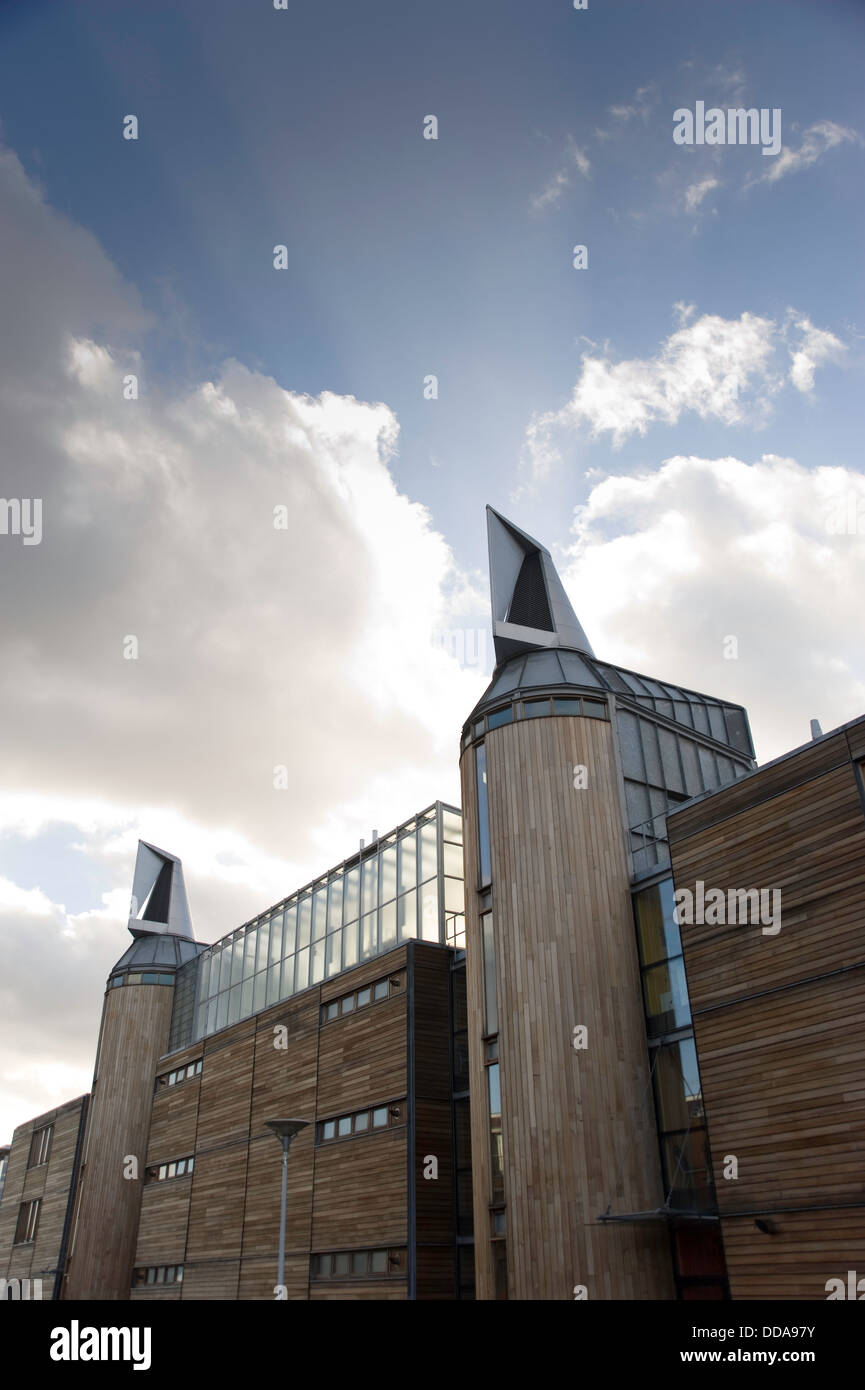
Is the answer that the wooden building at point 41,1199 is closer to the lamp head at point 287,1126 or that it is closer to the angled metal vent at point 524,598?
the lamp head at point 287,1126

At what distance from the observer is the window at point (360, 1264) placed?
26906 millimetres

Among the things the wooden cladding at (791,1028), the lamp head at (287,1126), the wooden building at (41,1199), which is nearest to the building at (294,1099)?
the wooden building at (41,1199)

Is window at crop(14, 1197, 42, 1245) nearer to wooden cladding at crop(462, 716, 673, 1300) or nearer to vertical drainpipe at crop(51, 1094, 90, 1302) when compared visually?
vertical drainpipe at crop(51, 1094, 90, 1302)

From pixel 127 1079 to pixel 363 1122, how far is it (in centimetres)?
2270

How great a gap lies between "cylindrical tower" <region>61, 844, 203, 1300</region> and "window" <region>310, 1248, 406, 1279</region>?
54.9 feet

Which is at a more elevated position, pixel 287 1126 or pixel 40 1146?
pixel 40 1146

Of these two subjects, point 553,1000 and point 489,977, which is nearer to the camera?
point 553,1000

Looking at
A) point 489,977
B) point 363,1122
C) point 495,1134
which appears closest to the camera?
point 495,1134

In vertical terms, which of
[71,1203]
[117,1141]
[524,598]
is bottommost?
[71,1203]

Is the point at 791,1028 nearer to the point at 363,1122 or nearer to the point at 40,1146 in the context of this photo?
the point at 363,1122

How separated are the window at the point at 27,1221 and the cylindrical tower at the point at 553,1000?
1822 inches

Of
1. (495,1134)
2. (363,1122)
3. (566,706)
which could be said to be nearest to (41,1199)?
(363,1122)

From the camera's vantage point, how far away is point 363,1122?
3006 centimetres
